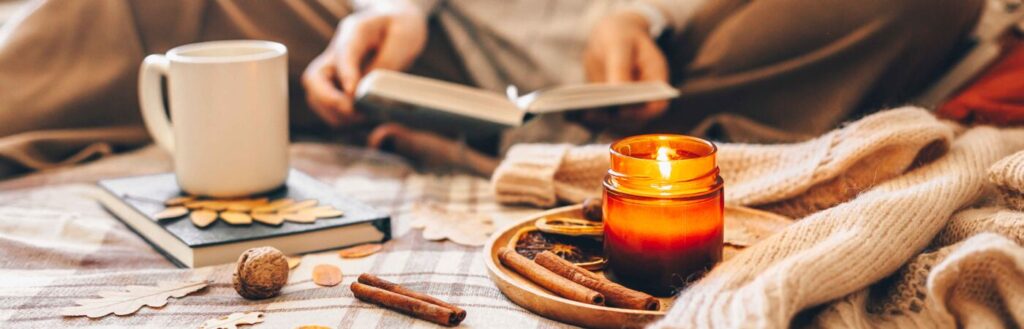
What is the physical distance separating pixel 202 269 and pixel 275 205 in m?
0.13

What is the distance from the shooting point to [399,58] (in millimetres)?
1404

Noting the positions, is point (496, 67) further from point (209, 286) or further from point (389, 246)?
point (209, 286)

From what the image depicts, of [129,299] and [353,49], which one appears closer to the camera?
[129,299]

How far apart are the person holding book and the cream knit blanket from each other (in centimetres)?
24

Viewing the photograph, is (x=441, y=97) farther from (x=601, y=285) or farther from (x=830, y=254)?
(x=830, y=254)

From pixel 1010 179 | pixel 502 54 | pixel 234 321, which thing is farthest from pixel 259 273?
pixel 502 54

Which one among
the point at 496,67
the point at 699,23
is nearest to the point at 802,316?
the point at 699,23

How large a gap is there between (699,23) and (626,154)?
647 millimetres

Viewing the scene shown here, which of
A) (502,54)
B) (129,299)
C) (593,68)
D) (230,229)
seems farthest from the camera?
(502,54)

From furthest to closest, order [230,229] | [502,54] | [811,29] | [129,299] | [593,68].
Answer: [502,54] < [593,68] < [811,29] < [230,229] < [129,299]

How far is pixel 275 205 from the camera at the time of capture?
1.01 m

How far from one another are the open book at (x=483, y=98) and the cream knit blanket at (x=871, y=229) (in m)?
0.10

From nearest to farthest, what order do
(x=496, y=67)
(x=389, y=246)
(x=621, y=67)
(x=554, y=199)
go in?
1. (x=389, y=246)
2. (x=554, y=199)
3. (x=621, y=67)
4. (x=496, y=67)

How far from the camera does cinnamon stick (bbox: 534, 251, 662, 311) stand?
0.74 metres
